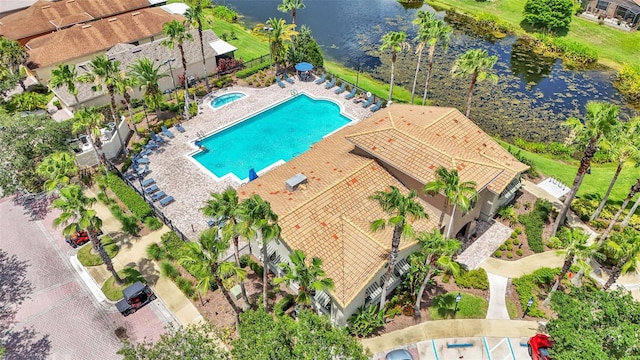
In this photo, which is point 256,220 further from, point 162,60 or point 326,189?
point 162,60

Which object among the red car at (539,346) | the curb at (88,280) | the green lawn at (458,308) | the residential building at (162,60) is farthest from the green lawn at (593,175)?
the curb at (88,280)

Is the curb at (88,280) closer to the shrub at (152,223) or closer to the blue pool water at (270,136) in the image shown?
the shrub at (152,223)

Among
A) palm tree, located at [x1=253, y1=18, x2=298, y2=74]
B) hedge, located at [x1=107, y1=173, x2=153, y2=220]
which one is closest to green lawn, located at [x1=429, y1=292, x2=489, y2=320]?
hedge, located at [x1=107, y1=173, x2=153, y2=220]

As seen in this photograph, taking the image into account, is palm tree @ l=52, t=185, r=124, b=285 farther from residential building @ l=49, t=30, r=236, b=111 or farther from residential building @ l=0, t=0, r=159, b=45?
residential building @ l=0, t=0, r=159, b=45

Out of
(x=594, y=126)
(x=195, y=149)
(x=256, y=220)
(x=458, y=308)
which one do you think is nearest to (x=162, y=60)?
(x=195, y=149)

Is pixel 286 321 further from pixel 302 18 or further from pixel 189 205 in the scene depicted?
pixel 302 18

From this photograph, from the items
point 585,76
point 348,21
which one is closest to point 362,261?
point 585,76
